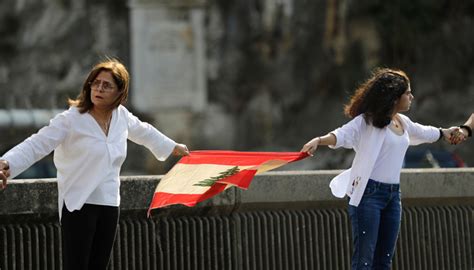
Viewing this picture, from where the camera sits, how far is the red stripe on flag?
9055 mm

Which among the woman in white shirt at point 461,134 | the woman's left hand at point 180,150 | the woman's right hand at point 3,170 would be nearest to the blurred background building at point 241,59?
the woman in white shirt at point 461,134

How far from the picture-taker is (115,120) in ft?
26.6

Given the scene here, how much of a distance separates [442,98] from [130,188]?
32.3 metres

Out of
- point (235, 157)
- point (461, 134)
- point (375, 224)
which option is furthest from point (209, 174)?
point (461, 134)

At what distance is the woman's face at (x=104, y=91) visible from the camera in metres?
8.00

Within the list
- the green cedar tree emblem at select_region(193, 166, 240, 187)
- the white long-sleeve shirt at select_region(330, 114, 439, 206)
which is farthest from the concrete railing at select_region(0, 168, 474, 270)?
the white long-sleeve shirt at select_region(330, 114, 439, 206)

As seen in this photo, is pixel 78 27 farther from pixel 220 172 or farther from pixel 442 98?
pixel 220 172

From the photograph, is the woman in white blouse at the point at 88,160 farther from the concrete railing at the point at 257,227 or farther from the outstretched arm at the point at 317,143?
the outstretched arm at the point at 317,143

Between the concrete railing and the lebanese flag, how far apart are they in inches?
14.6

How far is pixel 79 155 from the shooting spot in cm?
791

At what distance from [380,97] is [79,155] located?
2.19m

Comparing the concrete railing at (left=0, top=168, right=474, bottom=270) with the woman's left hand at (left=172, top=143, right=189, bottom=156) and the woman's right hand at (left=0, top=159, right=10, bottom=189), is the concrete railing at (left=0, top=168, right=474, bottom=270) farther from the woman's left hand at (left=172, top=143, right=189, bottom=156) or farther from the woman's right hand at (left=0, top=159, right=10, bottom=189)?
A: the woman's right hand at (left=0, top=159, right=10, bottom=189)

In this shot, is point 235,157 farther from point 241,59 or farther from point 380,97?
point 241,59

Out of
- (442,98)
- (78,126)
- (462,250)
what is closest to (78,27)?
(442,98)
